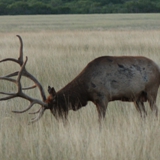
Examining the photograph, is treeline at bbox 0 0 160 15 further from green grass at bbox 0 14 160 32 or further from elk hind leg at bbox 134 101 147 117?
elk hind leg at bbox 134 101 147 117

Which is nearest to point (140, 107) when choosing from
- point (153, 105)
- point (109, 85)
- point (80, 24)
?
point (153, 105)

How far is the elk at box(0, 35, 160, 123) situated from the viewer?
6129 mm

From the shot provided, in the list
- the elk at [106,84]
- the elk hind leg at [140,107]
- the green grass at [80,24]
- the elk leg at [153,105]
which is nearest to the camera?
the elk at [106,84]

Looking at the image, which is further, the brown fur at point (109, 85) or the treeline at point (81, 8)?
the treeline at point (81, 8)

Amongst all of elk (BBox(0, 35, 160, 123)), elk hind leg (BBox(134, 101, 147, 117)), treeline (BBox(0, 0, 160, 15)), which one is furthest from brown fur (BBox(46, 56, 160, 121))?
treeline (BBox(0, 0, 160, 15))

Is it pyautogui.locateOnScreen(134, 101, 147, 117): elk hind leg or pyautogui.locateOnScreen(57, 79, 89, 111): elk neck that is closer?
pyautogui.locateOnScreen(57, 79, 89, 111): elk neck

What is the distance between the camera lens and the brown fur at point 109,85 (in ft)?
20.2

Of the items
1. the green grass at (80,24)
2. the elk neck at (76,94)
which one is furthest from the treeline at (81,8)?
the elk neck at (76,94)

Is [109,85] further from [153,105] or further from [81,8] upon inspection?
[81,8]

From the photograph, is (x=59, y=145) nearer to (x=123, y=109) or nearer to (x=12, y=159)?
(x=12, y=159)

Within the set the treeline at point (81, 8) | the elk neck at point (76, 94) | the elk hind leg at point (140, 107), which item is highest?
the treeline at point (81, 8)

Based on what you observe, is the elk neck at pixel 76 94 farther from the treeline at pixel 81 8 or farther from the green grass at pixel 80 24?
the treeline at pixel 81 8

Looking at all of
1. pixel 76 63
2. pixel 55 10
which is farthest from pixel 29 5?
pixel 76 63

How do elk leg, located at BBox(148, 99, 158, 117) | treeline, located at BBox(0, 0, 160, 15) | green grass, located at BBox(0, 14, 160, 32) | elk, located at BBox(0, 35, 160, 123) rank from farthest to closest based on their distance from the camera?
1. treeline, located at BBox(0, 0, 160, 15)
2. green grass, located at BBox(0, 14, 160, 32)
3. elk leg, located at BBox(148, 99, 158, 117)
4. elk, located at BBox(0, 35, 160, 123)
